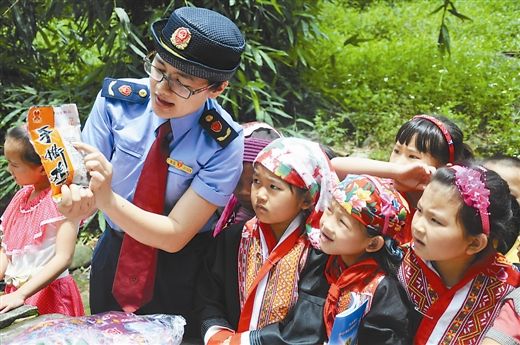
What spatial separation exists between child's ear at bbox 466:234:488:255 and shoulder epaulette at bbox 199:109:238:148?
81 centimetres

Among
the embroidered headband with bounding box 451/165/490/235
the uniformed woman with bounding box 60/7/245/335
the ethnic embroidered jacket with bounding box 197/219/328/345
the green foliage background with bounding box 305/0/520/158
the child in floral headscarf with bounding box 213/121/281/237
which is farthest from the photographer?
the green foliage background with bounding box 305/0/520/158

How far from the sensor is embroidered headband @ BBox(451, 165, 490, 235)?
6.32ft

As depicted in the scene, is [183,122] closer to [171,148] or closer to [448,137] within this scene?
[171,148]

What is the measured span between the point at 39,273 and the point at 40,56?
10.8ft

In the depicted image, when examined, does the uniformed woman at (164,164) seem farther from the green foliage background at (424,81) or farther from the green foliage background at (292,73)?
the green foliage background at (424,81)

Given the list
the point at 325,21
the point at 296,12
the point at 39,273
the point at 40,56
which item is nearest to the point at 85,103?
the point at 40,56

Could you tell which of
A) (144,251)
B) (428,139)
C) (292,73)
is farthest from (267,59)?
(144,251)

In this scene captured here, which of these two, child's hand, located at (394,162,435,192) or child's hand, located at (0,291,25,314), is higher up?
child's hand, located at (394,162,435,192)

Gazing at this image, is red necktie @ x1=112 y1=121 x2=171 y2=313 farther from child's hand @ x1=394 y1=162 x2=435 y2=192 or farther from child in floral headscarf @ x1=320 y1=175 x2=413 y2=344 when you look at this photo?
child's hand @ x1=394 y1=162 x2=435 y2=192

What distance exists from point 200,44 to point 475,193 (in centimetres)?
90

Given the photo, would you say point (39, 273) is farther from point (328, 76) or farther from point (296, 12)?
point (328, 76)

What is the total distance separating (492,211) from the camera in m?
1.96

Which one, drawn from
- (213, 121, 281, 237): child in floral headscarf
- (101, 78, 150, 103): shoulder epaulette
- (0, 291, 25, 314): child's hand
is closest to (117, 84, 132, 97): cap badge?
(101, 78, 150, 103): shoulder epaulette

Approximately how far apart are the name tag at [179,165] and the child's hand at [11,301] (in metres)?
0.83
